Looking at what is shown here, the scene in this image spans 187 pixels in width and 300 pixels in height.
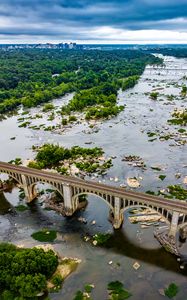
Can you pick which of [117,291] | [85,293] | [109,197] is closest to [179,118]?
[109,197]

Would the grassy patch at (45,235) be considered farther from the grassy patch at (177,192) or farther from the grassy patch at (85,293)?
the grassy patch at (177,192)

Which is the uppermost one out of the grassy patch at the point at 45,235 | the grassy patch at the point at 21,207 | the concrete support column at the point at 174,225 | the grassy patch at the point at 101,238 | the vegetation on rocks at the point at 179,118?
the concrete support column at the point at 174,225

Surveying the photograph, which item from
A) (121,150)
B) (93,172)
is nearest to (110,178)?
(93,172)

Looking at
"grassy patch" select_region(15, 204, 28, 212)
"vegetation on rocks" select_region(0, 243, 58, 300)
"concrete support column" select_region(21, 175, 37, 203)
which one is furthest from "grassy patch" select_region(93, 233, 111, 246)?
"concrete support column" select_region(21, 175, 37, 203)

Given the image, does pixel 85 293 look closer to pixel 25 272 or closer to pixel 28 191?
pixel 25 272

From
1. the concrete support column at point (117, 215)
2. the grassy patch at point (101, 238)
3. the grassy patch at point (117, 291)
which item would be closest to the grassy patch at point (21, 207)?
the grassy patch at point (101, 238)

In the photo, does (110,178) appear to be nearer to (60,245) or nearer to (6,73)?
(60,245)

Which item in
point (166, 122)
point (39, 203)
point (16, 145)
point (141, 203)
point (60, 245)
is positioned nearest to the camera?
point (141, 203)
